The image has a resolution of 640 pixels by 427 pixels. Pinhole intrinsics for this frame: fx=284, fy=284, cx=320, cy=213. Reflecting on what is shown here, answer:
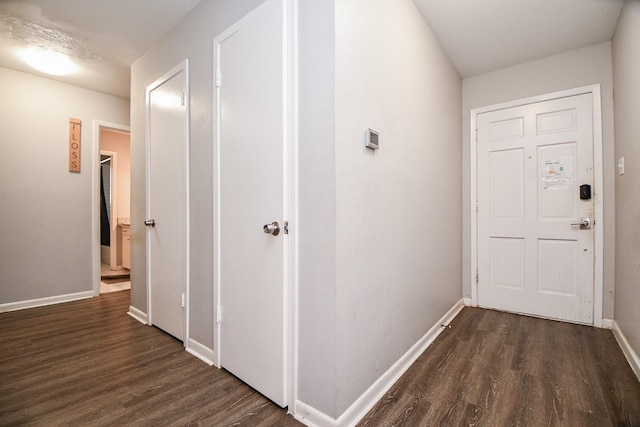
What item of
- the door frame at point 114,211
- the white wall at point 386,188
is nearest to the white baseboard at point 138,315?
the white wall at point 386,188

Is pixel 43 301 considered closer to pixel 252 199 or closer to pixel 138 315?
pixel 138 315

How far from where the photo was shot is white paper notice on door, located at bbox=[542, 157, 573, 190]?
274 centimetres

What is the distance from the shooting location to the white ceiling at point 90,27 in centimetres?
217

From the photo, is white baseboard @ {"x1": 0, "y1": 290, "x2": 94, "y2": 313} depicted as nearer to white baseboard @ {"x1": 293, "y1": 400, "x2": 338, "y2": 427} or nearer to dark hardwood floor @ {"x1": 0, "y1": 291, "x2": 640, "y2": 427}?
dark hardwood floor @ {"x1": 0, "y1": 291, "x2": 640, "y2": 427}

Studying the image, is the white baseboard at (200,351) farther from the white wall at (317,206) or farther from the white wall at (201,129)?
the white wall at (317,206)

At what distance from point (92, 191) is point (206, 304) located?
2806 millimetres

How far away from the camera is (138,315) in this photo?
2.83 metres

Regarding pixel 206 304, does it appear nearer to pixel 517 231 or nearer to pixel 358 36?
pixel 358 36

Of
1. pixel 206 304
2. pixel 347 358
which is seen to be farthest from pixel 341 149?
pixel 206 304

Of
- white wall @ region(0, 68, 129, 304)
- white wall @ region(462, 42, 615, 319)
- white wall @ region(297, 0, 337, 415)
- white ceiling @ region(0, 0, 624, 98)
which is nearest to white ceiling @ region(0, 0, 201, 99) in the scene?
white ceiling @ region(0, 0, 624, 98)

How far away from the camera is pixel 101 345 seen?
2.24 meters

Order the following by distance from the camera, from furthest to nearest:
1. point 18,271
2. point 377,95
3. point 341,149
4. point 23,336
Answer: point 18,271
point 23,336
point 377,95
point 341,149

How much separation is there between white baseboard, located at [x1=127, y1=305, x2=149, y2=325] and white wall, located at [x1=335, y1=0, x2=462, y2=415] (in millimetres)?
2225

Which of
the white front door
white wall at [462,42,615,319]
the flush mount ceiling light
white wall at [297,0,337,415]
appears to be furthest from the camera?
the flush mount ceiling light
